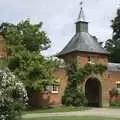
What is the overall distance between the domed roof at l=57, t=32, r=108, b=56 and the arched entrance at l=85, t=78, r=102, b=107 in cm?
349

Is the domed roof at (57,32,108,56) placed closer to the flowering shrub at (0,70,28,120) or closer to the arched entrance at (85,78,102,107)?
the arched entrance at (85,78,102,107)

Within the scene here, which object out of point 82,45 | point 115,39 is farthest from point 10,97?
point 115,39

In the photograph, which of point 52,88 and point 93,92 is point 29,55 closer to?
point 52,88

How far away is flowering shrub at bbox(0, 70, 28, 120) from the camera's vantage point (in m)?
22.2

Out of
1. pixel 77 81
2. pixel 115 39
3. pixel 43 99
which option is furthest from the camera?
pixel 115 39

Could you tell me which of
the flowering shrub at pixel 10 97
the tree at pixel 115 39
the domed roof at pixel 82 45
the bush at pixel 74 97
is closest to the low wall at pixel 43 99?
the bush at pixel 74 97

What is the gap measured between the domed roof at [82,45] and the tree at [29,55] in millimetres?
7074

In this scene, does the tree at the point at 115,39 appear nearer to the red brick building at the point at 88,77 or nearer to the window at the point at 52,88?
the red brick building at the point at 88,77

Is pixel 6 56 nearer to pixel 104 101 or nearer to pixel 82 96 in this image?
pixel 82 96

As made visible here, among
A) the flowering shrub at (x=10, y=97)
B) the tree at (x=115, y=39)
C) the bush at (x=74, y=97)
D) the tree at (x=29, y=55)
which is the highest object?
the tree at (x=115, y=39)

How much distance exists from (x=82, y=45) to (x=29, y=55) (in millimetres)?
10530

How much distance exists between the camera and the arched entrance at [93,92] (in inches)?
1998

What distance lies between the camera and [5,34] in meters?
45.5

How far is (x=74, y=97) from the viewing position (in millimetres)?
46844
